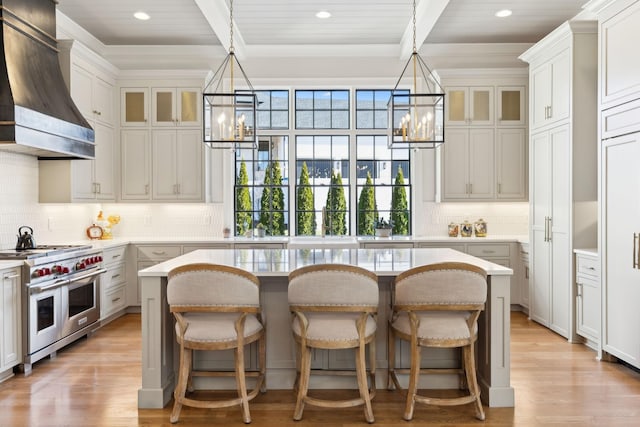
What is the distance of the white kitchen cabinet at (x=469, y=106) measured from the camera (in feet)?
19.1

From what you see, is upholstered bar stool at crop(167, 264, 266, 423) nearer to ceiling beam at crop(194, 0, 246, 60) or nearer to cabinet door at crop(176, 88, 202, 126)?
ceiling beam at crop(194, 0, 246, 60)

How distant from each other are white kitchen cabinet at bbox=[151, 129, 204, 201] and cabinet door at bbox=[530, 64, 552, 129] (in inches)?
151

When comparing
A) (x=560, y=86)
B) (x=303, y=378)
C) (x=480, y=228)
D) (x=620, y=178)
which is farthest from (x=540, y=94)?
(x=303, y=378)

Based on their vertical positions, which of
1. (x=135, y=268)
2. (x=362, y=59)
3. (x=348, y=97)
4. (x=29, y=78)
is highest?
(x=362, y=59)

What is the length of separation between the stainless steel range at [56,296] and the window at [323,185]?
2563 millimetres

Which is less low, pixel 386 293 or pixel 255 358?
pixel 386 293

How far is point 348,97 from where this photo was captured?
631cm

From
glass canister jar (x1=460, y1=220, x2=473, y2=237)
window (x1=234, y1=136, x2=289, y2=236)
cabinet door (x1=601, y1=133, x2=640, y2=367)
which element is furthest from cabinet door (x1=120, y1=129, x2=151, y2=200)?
cabinet door (x1=601, y1=133, x2=640, y2=367)

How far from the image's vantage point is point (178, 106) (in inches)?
229

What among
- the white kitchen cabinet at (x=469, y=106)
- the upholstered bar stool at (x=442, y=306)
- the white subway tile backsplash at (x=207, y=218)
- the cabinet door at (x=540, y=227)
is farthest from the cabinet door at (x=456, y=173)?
the upholstered bar stool at (x=442, y=306)

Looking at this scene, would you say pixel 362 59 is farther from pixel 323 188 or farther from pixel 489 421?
pixel 489 421

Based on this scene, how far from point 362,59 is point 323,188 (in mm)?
1720

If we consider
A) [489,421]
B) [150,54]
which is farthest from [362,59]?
[489,421]

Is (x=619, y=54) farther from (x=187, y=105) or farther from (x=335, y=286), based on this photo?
(x=187, y=105)
